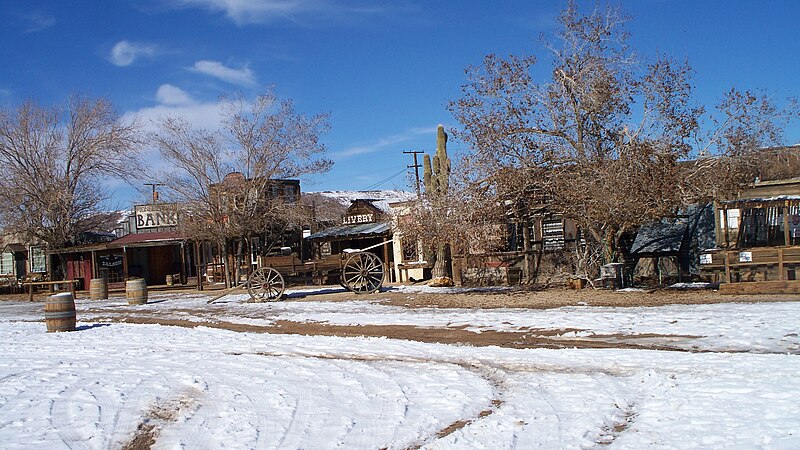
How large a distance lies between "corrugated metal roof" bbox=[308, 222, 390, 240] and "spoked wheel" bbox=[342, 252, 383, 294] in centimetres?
716

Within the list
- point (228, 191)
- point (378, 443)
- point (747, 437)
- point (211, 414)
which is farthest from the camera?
point (228, 191)

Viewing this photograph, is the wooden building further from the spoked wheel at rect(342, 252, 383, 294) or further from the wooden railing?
the spoked wheel at rect(342, 252, 383, 294)

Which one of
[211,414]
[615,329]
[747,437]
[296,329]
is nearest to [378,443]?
[211,414]

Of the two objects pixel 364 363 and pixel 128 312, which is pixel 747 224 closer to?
pixel 364 363

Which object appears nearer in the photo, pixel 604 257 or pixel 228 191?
pixel 604 257

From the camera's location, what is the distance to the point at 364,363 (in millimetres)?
10406

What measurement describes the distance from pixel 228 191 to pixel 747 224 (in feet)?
62.2

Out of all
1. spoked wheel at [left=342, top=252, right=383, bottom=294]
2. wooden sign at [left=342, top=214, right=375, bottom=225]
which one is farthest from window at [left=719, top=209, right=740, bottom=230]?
wooden sign at [left=342, top=214, right=375, bottom=225]

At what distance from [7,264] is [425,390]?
41.2 meters

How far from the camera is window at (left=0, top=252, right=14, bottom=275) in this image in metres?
41.6

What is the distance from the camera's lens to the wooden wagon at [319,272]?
22578 millimetres

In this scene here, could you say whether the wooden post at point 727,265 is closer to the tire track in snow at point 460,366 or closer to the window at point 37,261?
the tire track in snow at point 460,366

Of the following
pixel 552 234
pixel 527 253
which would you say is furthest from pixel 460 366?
pixel 552 234

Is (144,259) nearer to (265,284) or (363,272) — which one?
(265,284)
